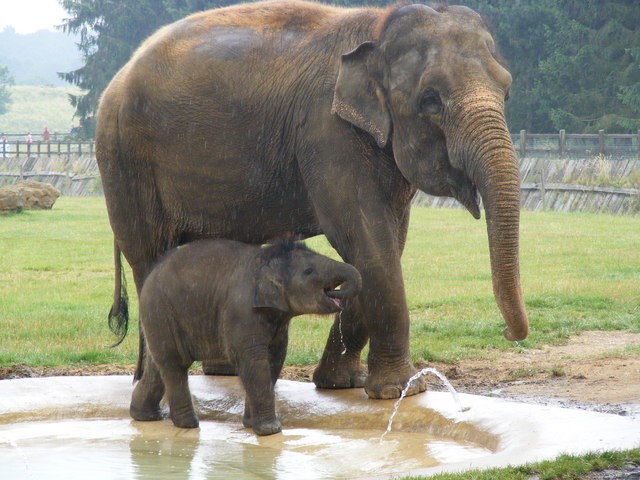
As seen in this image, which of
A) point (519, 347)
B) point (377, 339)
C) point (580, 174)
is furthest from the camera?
point (580, 174)

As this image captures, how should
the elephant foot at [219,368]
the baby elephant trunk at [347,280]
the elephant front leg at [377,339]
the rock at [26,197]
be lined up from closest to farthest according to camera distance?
the baby elephant trunk at [347,280], the elephant front leg at [377,339], the elephant foot at [219,368], the rock at [26,197]

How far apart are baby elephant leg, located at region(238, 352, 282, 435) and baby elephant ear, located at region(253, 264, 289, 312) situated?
1.00ft

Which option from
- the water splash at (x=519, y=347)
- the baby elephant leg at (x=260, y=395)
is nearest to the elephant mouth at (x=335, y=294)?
the baby elephant leg at (x=260, y=395)

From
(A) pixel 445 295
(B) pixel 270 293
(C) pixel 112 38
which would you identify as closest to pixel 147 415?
(B) pixel 270 293

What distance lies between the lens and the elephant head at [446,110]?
21.2 feet

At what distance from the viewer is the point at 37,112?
13475 cm

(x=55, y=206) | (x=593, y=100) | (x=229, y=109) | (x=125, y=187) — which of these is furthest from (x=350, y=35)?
(x=593, y=100)

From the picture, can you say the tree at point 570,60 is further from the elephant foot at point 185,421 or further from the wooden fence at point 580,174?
the elephant foot at point 185,421

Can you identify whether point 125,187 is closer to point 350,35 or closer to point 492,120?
point 350,35

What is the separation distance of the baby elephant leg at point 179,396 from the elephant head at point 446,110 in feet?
5.97

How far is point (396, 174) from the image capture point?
292 inches

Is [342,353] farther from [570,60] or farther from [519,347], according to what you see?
[570,60]

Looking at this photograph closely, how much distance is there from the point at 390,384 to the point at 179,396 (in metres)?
1.33

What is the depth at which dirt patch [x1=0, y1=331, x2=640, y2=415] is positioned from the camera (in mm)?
8195
